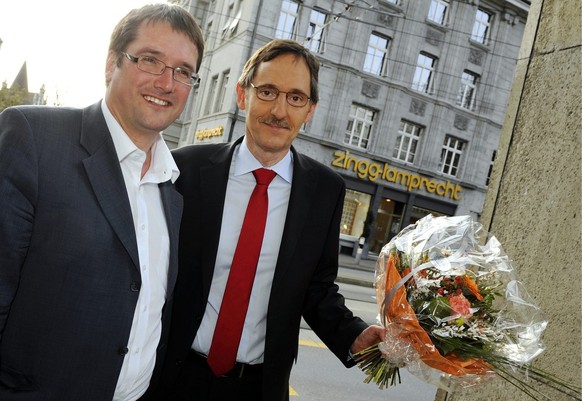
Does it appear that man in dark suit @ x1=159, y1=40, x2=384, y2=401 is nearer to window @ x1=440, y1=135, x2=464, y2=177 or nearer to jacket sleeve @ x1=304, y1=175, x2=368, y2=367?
jacket sleeve @ x1=304, y1=175, x2=368, y2=367

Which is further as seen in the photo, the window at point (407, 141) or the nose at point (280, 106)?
the window at point (407, 141)

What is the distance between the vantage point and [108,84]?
199cm

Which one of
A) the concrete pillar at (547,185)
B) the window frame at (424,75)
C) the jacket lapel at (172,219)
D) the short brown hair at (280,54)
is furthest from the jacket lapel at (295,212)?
the window frame at (424,75)

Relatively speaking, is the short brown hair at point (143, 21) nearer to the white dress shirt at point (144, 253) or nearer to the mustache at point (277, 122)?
the white dress shirt at point (144, 253)

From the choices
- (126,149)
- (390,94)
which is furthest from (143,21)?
(390,94)

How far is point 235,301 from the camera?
225cm

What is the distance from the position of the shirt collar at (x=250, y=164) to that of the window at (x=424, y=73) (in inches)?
838

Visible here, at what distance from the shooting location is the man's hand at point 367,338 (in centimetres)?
209

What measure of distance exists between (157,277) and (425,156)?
22409mm

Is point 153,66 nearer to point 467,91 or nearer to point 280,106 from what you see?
point 280,106

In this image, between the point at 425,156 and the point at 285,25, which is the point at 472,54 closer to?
the point at 425,156

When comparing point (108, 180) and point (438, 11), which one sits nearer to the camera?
point (108, 180)

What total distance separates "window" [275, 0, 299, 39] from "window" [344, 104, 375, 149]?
13.2 feet

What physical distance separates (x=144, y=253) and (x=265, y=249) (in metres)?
0.68
